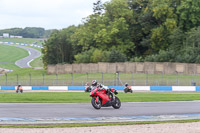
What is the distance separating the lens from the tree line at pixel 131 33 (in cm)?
7062

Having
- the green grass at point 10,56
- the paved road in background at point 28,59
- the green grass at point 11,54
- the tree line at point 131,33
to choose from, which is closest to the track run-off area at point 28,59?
the paved road in background at point 28,59

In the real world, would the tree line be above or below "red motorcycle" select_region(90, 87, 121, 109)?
above

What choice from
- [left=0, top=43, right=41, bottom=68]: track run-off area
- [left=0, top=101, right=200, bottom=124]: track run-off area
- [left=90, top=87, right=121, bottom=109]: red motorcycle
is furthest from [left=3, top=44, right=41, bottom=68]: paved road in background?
Result: [left=0, top=101, right=200, bottom=124]: track run-off area

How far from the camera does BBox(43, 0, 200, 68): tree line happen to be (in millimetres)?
70625

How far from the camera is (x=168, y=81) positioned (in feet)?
149

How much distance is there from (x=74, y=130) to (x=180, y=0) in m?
69.5

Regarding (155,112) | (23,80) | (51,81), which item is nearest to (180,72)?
(51,81)

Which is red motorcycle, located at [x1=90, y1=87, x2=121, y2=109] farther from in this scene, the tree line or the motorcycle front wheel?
the tree line

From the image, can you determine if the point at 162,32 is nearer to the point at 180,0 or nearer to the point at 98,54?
the point at 180,0

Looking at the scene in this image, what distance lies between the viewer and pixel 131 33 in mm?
80250

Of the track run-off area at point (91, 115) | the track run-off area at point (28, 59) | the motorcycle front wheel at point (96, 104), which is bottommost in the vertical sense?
the track run-off area at point (91, 115)

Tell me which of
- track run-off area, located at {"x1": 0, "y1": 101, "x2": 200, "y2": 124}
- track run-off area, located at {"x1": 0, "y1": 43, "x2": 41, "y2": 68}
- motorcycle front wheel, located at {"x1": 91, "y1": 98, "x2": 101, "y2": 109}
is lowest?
track run-off area, located at {"x1": 0, "y1": 101, "x2": 200, "y2": 124}

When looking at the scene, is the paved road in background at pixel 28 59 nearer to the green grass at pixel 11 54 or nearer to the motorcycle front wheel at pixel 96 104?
the green grass at pixel 11 54

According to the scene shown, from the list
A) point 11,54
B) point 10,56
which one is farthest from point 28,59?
point 11,54
